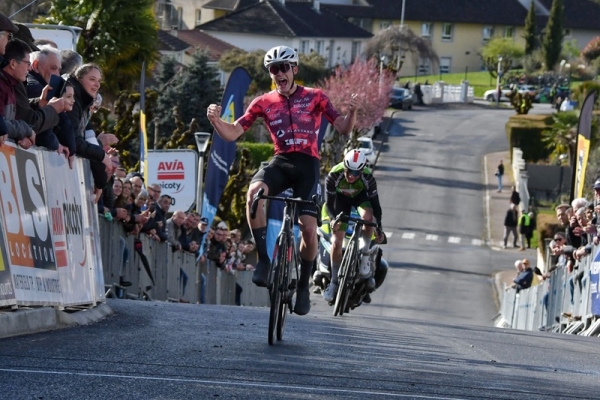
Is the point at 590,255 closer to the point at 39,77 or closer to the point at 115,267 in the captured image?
the point at 115,267

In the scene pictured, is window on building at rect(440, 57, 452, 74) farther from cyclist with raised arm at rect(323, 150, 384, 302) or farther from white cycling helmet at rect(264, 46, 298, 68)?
white cycling helmet at rect(264, 46, 298, 68)

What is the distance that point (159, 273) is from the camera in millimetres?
20094

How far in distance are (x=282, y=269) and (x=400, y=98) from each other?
84371 mm

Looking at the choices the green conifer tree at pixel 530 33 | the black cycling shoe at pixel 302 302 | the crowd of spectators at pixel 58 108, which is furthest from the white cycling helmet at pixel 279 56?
the green conifer tree at pixel 530 33

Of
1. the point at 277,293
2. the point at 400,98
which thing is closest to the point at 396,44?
the point at 400,98

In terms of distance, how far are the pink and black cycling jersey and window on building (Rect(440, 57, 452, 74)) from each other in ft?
380

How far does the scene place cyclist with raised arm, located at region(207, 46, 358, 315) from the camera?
436 inches

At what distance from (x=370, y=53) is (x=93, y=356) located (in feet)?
326

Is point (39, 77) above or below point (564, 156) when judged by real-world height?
above

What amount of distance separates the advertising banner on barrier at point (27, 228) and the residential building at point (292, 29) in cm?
8821

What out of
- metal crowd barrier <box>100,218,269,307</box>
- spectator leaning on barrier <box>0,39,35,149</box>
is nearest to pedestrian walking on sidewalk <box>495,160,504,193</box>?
metal crowd barrier <box>100,218,269,307</box>

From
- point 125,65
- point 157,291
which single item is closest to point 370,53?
point 125,65

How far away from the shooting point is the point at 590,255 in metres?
19.2

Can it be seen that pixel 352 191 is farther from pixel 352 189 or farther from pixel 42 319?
pixel 42 319
